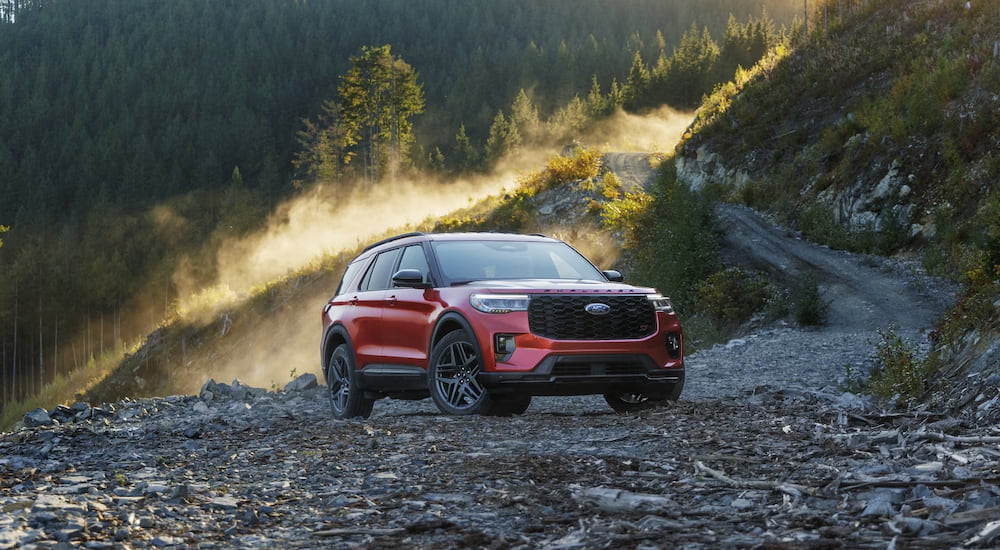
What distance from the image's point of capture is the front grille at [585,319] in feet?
27.3

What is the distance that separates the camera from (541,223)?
33875 millimetres

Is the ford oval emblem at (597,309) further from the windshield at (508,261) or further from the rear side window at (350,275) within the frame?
the rear side window at (350,275)

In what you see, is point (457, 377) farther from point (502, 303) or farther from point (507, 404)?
point (502, 303)

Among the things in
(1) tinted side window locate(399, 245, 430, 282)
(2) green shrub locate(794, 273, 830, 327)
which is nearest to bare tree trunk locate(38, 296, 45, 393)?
(2) green shrub locate(794, 273, 830, 327)

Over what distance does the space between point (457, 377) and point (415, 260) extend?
1.60 m

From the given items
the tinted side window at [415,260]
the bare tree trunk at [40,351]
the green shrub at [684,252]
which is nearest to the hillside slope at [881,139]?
the green shrub at [684,252]

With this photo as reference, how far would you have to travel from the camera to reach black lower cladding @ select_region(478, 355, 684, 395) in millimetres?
8164

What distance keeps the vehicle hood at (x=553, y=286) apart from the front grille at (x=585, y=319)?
0.19 feet

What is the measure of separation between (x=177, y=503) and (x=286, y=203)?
368 feet

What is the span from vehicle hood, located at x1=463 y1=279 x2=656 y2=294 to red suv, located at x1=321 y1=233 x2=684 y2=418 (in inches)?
0.5

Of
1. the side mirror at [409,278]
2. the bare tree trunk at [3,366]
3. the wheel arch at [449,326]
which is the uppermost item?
the side mirror at [409,278]

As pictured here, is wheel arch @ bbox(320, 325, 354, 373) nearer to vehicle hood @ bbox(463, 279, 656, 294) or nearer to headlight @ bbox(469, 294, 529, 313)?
vehicle hood @ bbox(463, 279, 656, 294)

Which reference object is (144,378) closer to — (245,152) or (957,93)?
(957,93)

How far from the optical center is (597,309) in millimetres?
8422
